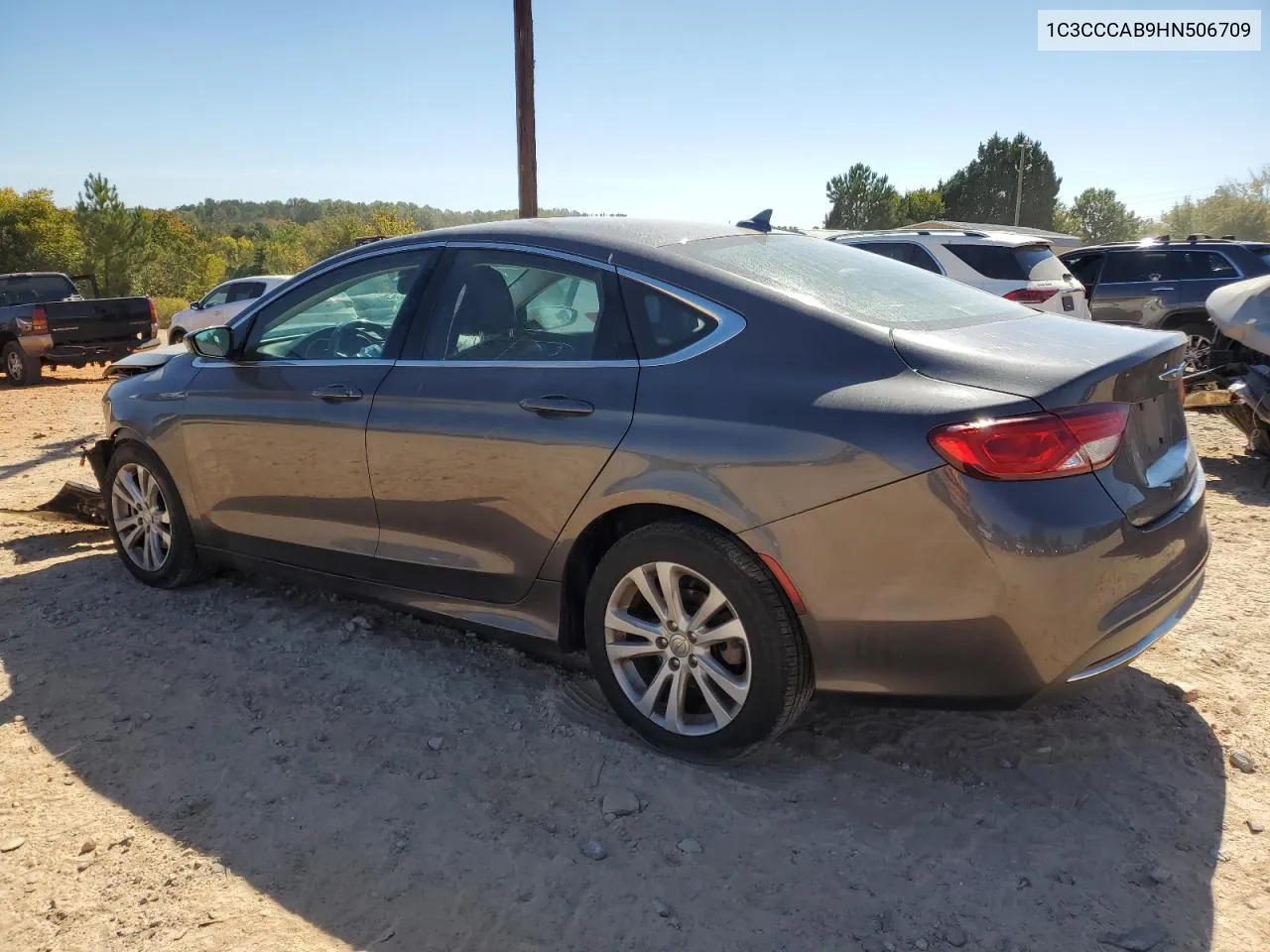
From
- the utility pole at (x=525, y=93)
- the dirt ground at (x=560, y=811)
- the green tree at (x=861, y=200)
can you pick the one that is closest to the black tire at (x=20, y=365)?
the utility pole at (x=525, y=93)

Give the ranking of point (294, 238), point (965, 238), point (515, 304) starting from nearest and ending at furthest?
point (515, 304)
point (965, 238)
point (294, 238)

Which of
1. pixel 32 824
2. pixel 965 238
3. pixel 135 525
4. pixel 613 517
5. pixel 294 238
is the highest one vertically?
pixel 294 238

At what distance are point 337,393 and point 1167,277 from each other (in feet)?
36.0

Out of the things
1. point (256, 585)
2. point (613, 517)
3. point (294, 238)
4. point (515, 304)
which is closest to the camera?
point (613, 517)

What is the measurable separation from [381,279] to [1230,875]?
11.2 ft

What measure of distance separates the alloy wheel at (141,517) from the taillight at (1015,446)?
3.69 meters

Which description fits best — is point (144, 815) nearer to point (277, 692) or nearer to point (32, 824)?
point (32, 824)

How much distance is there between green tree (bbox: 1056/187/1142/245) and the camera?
81.2 m

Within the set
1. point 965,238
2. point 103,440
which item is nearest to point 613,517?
point 103,440

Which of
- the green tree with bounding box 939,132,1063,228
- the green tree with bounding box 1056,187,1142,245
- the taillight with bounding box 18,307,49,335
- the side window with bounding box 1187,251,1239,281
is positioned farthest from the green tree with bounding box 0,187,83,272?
the green tree with bounding box 1056,187,1142,245

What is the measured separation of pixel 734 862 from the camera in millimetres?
2592

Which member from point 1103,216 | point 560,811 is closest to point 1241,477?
point 560,811

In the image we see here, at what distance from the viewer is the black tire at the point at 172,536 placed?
14.9ft

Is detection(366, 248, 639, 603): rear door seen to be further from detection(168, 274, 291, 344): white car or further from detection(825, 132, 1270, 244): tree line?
detection(825, 132, 1270, 244): tree line
